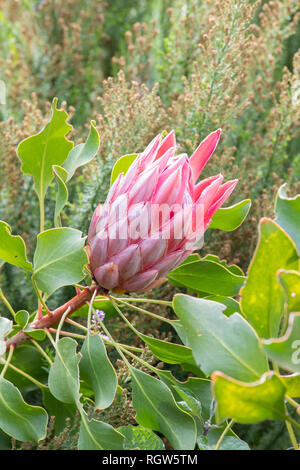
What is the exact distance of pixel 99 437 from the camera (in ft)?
2.14

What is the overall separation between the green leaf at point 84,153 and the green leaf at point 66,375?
0.83 feet

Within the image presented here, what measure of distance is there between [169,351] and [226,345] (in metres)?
0.23

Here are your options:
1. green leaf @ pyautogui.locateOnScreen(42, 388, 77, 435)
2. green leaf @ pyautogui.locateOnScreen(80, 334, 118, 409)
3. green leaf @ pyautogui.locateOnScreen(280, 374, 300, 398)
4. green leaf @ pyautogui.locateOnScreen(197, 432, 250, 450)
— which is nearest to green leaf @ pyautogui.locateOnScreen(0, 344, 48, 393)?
green leaf @ pyautogui.locateOnScreen(42, 388, 77, 435)

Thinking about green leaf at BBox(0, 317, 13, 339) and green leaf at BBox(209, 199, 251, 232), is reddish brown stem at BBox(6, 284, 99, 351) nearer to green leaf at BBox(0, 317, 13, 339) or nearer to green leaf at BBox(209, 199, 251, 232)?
green leaf at BBox(0, 317, 13, 339)

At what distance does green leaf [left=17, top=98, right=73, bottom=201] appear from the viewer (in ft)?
2.53

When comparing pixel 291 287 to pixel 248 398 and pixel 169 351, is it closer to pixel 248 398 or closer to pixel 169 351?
pixel 248 398

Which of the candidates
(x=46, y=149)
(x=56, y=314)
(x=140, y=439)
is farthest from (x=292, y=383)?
(x=46, y=149)

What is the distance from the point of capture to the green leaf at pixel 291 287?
0.51 meters

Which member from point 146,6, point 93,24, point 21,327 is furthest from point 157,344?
point 146,6

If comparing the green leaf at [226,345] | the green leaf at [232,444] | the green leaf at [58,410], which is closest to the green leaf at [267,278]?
the green leaf at [226,345]

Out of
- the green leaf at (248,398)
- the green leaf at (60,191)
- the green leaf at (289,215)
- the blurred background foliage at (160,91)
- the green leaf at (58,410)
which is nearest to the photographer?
the green leaf at (248,398)

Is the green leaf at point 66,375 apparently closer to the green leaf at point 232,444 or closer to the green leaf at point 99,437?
the green leaf at point 99,437

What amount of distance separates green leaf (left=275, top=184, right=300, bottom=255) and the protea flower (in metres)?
0.08

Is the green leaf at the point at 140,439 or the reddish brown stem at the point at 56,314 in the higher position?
the reddish brown stem at the point at 56,314
